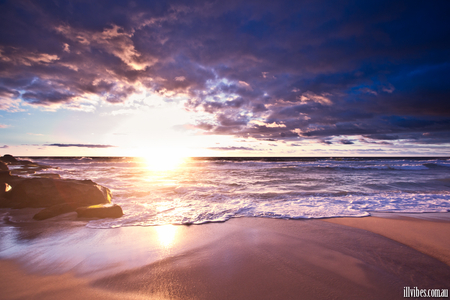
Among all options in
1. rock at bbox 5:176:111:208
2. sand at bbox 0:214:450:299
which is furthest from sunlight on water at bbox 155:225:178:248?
rock at bbox 5:176:111:208

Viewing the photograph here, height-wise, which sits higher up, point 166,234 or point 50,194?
point 50,194

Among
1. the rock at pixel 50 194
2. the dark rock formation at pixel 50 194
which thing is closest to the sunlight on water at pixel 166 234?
the dark rock formation at pixel 50 194

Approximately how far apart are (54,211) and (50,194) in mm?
1404

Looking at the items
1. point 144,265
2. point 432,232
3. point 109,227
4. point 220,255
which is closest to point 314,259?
point 220,255

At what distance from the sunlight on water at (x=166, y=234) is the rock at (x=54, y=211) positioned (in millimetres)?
3094

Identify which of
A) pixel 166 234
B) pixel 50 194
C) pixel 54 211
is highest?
pixel 50 194

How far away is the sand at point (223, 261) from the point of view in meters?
2.39

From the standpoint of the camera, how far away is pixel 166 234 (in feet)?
13.7

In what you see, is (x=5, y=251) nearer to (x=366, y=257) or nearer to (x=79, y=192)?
(x=79, y=192)

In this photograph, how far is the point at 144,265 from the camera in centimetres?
296

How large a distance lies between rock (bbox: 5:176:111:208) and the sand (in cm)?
152

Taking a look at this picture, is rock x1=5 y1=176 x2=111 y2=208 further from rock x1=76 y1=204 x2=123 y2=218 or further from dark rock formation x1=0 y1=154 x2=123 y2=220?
rock x1=76 y1=204 x2=123 y2=218

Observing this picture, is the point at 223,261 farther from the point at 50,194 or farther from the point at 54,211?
the point at 50,194

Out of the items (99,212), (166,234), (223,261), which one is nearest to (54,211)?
(99,212)
